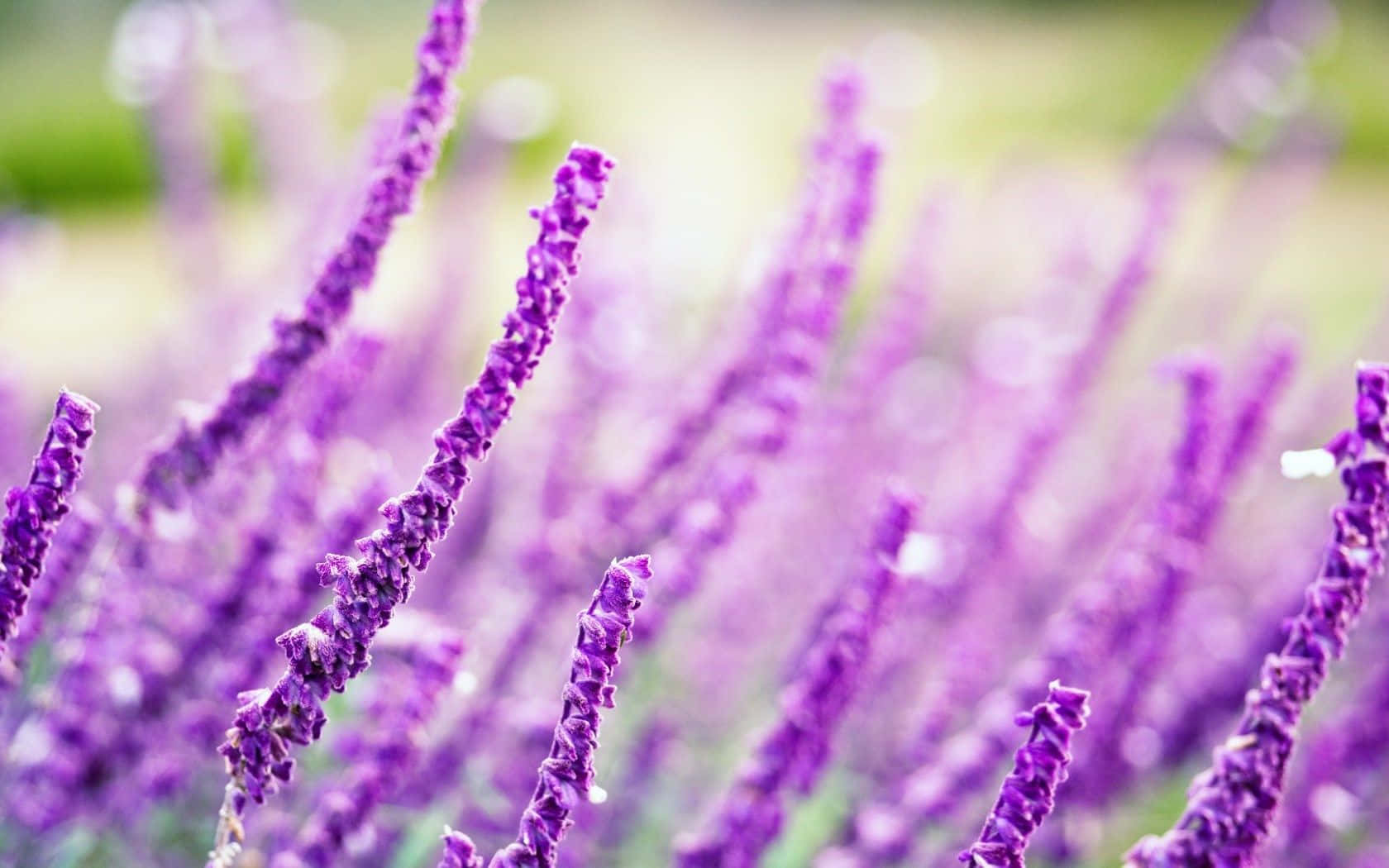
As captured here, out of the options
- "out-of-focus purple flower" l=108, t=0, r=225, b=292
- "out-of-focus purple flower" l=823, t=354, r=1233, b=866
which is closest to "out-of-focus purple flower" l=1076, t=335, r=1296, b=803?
"out-of-focus purple flower" l=823, t=354, r=1233, b=866

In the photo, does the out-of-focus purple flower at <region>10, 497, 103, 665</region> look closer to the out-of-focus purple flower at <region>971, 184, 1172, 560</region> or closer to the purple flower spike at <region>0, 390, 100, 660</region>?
the purple flower spike at <region>0, 390, 100, 660</region>

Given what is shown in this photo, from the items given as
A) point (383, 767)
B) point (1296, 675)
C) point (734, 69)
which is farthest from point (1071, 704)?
point (734, 69)

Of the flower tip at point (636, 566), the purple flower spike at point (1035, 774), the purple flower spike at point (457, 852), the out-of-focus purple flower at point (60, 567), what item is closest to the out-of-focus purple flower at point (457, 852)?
the purple flower spike at point (457, 852)

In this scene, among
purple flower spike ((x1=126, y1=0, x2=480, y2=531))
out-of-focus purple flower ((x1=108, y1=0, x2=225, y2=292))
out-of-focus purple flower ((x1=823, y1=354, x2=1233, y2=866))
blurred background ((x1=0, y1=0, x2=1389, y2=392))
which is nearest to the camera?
purple flower spike ((x1=126, y1=0, x2=480, y2=531))

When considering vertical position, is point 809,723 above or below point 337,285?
below

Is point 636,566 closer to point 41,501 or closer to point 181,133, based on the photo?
point 41,501

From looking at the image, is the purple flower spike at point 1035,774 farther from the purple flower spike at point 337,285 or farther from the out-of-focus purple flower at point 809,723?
the purple flower spike at point 337,285

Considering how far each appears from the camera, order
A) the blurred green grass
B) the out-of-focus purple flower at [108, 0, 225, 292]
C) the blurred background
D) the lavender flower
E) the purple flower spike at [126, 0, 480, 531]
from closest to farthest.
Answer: the purple flower spike at [126, 0, 480, 531]
the lavender flower
the out-of-focus purple flower at [108, 0, 225, 292]
the blurred background
the blurred green grass
